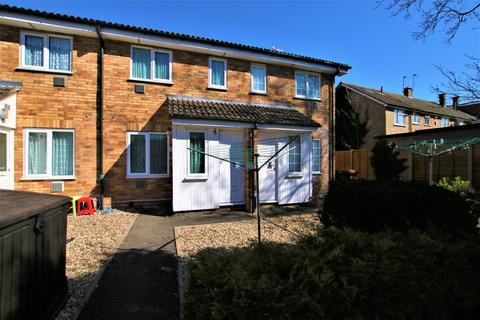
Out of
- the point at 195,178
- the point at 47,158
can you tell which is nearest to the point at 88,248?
the point at 195,178

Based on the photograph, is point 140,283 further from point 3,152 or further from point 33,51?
point 33,51

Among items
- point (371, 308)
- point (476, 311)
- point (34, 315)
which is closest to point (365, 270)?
point (371, 308)

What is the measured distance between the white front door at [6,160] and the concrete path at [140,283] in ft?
13.8

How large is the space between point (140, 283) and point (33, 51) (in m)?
8.32

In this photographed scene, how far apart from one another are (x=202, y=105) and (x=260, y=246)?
787 centimetres

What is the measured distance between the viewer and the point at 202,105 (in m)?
10.2

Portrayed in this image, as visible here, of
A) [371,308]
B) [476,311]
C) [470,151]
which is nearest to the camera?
[371,308]

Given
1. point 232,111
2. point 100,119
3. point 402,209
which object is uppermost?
point 232,111

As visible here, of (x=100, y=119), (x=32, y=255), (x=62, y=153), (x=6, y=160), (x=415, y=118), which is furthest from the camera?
(x=415, y=118)

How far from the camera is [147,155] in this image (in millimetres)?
9922

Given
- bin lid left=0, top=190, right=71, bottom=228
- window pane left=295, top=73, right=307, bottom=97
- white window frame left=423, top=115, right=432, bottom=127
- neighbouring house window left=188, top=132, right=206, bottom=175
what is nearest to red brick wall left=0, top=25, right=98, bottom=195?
neighbouring house window left=188, top=132, right=206, bottom=175

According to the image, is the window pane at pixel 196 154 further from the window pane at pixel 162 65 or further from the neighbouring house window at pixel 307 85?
the neighbouring house window at pixel 307 85

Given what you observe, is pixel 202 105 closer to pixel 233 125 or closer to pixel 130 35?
pixel 233 125

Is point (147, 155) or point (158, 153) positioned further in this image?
point (158, 153)
